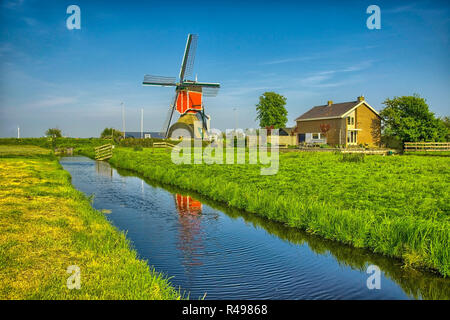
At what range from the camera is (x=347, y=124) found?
1897 inches

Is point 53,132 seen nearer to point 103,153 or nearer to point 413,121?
point 103,153

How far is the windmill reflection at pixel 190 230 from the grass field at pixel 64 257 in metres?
1.37

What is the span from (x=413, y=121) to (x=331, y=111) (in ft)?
34.7

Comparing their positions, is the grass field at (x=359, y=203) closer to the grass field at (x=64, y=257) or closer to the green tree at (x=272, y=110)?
the grass field at (x=64, y=257)

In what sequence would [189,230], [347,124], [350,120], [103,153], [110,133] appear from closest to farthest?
[189,230], [103,153], [347,124], [350,120], [110,133]

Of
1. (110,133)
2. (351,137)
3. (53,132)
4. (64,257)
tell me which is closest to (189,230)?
(64,257)

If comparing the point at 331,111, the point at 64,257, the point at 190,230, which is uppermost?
the point at 331,111

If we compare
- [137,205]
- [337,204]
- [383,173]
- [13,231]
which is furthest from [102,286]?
[383,173]

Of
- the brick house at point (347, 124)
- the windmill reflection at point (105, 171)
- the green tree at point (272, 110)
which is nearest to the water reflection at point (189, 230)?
the windmill reflection at point (105, 171)

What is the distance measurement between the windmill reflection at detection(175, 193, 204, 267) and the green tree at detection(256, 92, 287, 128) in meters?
50.4

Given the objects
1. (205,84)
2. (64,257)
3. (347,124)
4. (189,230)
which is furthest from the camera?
(205,84)

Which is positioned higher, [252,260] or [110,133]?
[110,133]

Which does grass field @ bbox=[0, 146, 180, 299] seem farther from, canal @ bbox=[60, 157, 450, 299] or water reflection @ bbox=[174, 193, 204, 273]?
water reflection @ bbox=[174, 193, 204, 273]
